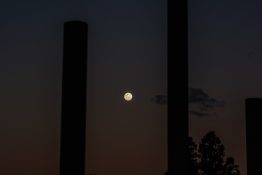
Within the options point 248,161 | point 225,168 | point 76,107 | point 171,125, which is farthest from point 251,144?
point 76,107

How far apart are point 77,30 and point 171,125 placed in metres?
6.27

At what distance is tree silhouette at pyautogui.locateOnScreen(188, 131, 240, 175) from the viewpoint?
1535 inches

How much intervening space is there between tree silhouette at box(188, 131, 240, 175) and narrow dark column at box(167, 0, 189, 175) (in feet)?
32.8

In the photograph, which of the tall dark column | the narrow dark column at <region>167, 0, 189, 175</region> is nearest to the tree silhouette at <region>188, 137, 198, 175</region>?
the tall dark column

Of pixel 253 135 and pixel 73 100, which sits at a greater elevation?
pixel 73 100

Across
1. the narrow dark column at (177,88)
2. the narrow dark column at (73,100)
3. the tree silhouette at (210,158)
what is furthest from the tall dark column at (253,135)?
the narrow dark column at (73,100)

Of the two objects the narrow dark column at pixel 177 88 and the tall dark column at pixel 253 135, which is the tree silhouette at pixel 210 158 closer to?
the tall dark column at pixel 253 135

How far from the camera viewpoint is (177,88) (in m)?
29.4

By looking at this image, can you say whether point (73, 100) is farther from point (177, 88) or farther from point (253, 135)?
point (253, 135)

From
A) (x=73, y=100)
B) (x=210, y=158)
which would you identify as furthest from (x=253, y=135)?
(x=73, y=100)

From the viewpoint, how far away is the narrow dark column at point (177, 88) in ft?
94.8

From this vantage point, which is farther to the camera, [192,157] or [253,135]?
[192,157]

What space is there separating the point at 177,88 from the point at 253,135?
8.87 m

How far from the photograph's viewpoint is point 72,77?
29.8 meters
